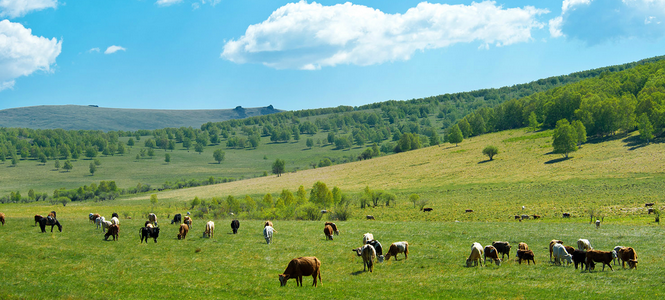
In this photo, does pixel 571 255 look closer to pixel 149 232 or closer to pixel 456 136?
pixel 149 232

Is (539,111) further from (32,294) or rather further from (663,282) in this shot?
(32,294)

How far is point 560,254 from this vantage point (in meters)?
19.8

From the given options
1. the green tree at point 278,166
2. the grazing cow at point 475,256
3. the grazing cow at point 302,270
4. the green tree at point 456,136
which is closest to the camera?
the grazing cow at point 302,270

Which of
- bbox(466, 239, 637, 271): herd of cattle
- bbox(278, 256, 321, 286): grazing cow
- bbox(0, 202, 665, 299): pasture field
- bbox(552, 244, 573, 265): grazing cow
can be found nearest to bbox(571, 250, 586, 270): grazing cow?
bbox(466, 239, 637, 271): herd of cattle

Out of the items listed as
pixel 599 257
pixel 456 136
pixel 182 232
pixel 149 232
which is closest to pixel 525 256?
pixel 599 257

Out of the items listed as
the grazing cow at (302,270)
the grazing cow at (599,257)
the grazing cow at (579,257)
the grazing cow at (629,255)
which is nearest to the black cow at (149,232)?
the grazing cow at (302,270)

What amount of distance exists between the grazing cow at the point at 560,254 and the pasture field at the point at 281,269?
0.74m

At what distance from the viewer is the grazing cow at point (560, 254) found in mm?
19578

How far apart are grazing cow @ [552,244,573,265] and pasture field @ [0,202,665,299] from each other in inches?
29.1

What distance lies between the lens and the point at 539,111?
157500 millimetres

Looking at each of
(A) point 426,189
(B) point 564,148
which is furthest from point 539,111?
(A) point 426,189

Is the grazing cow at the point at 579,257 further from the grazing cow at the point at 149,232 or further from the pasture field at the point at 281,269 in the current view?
the grazing cow at the point at 149,232

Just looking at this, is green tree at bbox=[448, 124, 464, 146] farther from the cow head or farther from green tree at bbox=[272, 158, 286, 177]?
the cow head

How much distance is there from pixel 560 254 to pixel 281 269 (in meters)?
14.8
